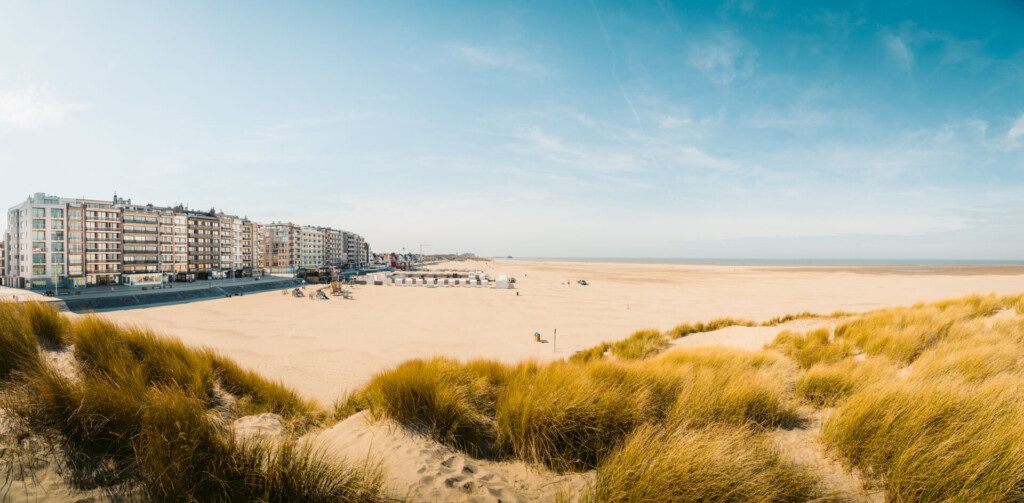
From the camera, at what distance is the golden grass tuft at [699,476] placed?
2.68 m

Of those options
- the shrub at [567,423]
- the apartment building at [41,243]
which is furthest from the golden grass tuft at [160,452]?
the apartment building at [41,243]

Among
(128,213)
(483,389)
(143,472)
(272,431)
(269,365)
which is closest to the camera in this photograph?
(143,472)

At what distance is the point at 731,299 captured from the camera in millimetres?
34156

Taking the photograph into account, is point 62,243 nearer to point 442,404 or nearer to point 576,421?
point 442,404

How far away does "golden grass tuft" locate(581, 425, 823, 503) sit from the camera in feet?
8.79

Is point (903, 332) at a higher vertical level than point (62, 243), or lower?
lower

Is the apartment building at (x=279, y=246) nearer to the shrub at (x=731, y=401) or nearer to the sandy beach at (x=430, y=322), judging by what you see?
the sandy beach at (x=430, y=322)

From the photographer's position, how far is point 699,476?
272 centimetres

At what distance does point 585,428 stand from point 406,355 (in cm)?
1389

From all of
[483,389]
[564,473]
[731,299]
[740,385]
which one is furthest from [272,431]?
[731,299]

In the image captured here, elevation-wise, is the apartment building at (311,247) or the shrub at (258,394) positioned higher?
the apartment building at (311,247)

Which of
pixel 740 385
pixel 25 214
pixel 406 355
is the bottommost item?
pixel 406 355

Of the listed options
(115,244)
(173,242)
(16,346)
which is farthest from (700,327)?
(173,242)

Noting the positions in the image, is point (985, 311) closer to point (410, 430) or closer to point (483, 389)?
point (483, 389)
